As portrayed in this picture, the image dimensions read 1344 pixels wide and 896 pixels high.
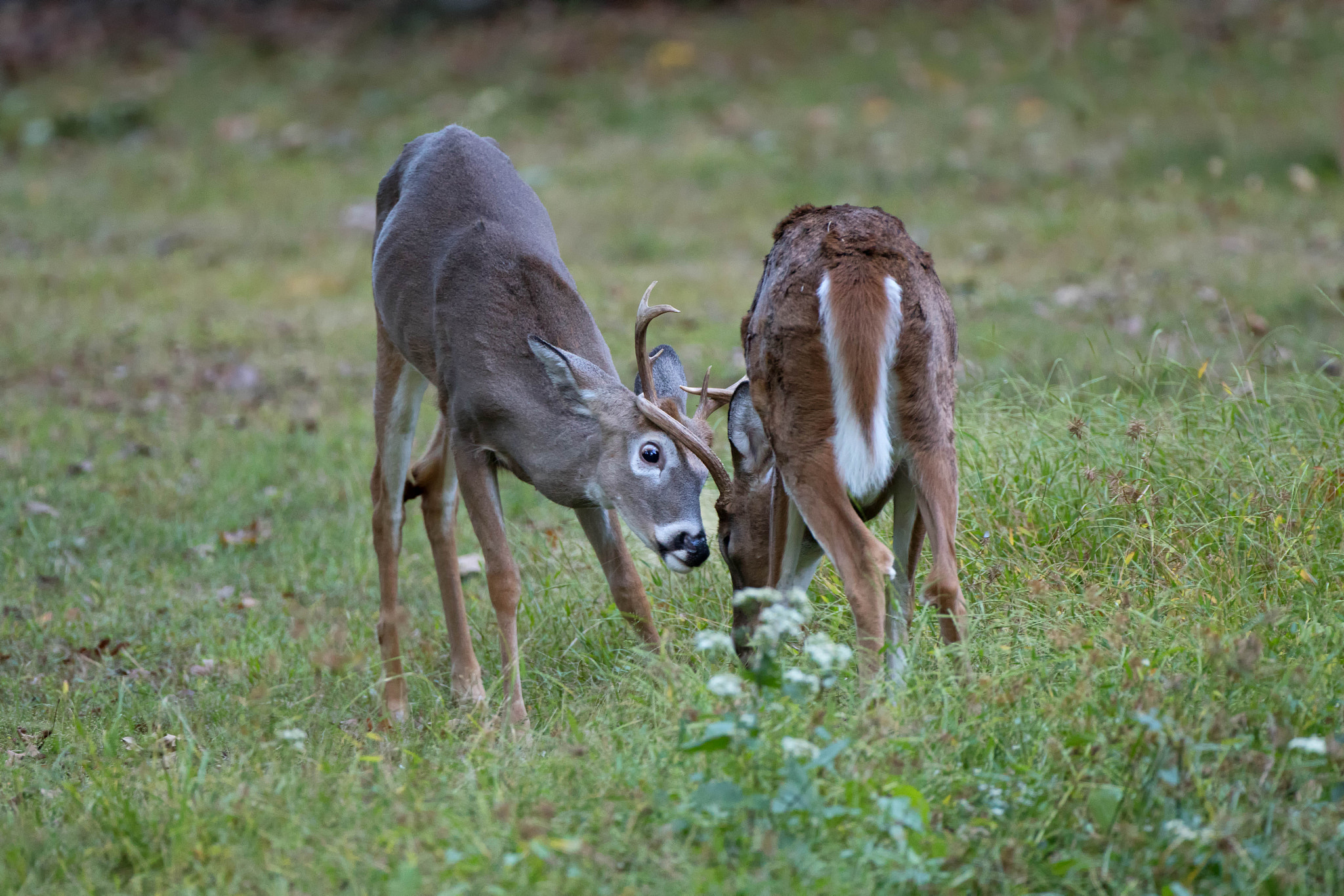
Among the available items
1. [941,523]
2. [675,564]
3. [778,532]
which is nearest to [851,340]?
[941,523]

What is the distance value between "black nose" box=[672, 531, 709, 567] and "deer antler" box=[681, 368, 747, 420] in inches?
16.7

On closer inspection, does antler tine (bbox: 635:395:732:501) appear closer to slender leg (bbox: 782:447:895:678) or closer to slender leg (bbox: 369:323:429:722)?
slender leg (bbox: 782:447:895:678)

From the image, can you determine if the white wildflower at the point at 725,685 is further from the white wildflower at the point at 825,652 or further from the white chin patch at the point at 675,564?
the white chin patch at the point at 675,564

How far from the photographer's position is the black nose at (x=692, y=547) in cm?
421

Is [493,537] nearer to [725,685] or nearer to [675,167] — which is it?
[725,685]

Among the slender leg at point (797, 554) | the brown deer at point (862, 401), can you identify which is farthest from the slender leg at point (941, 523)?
the slender leg at point (797, 554)

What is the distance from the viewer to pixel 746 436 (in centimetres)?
443

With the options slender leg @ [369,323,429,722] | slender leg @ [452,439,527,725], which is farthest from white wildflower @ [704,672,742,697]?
slender leg @ [369,323,429,722]

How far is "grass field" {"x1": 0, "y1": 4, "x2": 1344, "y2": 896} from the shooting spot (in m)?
2.96

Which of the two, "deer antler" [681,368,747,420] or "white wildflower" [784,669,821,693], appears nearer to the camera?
"white wildflower" [784,669,821,693]

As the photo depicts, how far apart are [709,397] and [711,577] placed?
0.69 metres

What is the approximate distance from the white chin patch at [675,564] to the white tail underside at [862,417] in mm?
679

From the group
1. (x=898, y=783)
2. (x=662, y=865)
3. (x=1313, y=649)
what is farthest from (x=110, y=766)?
(x=1313, y=649)

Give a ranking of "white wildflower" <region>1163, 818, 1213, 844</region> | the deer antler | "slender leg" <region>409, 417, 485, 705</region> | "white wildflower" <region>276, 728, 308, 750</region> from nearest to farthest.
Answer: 1. "white wildflower" <region>1163, 818, 1213, 844</region>
2. "white wildflower" <region>276, 728, 308, 750</region>
3. the deer antler
4. "slender leg" <region>409, 417, 485, 705</region>
